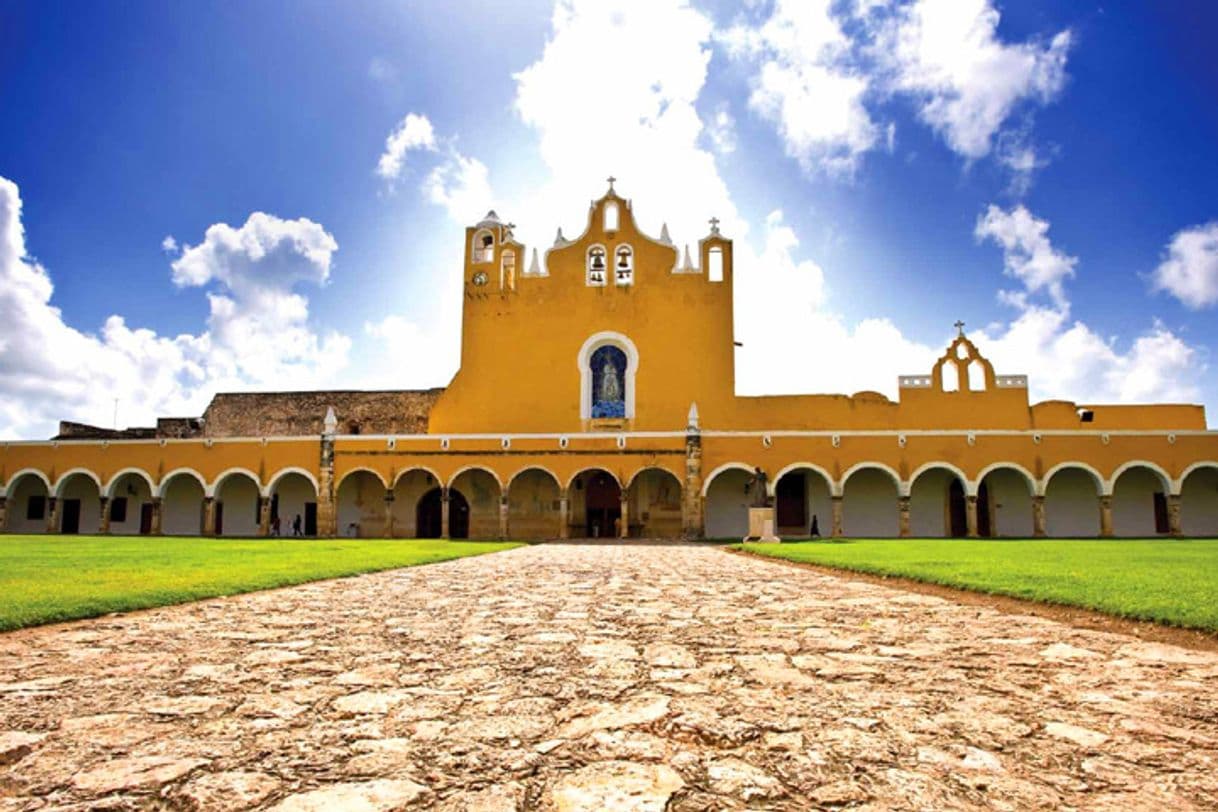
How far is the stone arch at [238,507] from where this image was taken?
86.0 ft

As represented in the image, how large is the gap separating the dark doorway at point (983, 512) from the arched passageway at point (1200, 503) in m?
5.51

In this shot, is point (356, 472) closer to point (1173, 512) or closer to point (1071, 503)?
point (1071, 503)

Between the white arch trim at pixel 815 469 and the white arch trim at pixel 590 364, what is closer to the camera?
the white arch trim at pixel 815 469

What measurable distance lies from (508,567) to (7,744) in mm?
7804

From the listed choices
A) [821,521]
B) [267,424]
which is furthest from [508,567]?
[267,424]

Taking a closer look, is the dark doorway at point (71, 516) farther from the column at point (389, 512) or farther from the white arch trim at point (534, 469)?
the white arch trim at point (534, 469)

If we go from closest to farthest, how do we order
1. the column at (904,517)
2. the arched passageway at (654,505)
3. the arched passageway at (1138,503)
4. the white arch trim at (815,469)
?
the column at (904,517), the white arch trim at (815,469), the arched passageway at (1138,503), the arched passageway at (654,505)

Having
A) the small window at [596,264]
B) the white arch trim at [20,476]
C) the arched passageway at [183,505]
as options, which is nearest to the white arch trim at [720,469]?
the small window at [596,264]

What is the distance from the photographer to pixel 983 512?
23953 mm

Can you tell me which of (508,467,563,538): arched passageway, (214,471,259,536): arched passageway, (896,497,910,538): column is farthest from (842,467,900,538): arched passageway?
(214,471,259,536): arched passageway

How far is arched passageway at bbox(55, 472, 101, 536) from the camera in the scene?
1064 inches

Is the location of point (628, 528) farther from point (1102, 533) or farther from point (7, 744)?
point (7, 744)

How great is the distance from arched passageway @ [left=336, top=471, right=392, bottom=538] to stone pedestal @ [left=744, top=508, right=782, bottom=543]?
41.4 feet

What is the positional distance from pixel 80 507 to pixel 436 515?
13.3 metres
